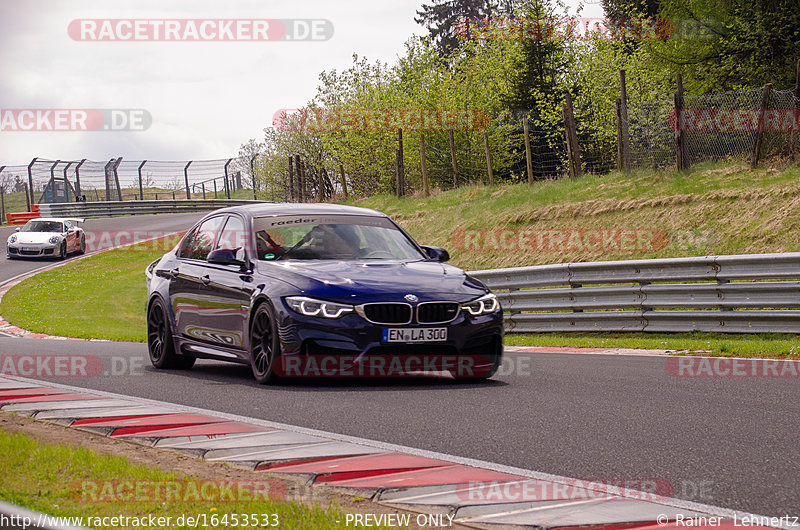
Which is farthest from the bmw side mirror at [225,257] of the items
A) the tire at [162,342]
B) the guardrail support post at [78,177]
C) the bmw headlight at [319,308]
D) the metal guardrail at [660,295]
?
the guardrail support post at [78,177]

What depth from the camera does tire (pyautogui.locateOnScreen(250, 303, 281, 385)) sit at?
8.05 m

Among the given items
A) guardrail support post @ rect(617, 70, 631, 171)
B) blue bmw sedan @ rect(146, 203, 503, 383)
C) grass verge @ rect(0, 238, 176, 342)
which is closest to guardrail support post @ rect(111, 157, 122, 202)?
grass verge @ rect(0, 238, 176, 342)

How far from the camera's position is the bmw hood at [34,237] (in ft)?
107

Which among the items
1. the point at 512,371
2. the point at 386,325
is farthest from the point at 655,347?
the point at 386,325

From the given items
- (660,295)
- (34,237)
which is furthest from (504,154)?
(660,295)

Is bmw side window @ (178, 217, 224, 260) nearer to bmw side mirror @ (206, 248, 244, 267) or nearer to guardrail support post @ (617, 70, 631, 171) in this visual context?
bmw side mirror @ (206, 248, 244, 267)

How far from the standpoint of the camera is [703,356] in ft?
35.6

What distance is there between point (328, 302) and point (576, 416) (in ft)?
7.45

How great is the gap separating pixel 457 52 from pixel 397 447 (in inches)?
2178

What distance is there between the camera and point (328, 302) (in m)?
7.90

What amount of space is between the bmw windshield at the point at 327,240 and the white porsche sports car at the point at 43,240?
25345 mm

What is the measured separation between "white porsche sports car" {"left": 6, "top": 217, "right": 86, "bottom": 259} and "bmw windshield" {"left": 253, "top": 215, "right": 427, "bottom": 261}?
25.3m

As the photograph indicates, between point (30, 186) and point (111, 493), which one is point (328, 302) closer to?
point (111, 493)

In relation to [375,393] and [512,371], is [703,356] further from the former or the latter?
[375,393]
